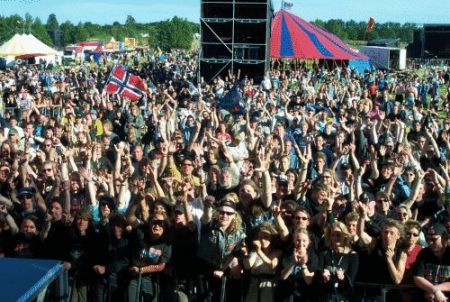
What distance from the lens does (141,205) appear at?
620 centimetres

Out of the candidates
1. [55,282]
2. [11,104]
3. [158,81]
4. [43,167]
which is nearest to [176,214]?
[55,282]

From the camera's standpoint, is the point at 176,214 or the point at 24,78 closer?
the point at 176,214

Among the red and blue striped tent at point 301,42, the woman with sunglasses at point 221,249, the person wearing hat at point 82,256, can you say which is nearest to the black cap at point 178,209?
the woman with sunglasses at point 221,249

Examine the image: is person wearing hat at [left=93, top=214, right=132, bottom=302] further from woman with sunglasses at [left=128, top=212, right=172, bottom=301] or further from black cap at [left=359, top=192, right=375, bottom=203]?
black cap at [left=359, top=192, right=375, bottom=203]

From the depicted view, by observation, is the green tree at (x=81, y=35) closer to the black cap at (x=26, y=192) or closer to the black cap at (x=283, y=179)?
the black cap at (x=26, y=192)

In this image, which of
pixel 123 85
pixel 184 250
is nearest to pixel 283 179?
pixel 184 250

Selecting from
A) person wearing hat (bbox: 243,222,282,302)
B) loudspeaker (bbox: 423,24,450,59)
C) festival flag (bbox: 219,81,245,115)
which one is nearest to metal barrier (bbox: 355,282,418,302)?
person wearing hat (bbox: 243,222,282,302)

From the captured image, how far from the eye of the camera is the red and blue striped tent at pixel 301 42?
3031cm

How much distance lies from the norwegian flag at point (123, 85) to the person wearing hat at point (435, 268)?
1131 cm

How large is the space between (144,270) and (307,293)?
4.36 ft

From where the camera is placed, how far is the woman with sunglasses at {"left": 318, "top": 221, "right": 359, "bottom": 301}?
16.1 ft

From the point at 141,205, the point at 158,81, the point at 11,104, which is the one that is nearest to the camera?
the point at 141,205

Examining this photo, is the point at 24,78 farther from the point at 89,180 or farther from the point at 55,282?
the point at 55,282

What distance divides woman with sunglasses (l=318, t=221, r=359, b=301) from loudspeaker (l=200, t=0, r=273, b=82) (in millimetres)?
19201
